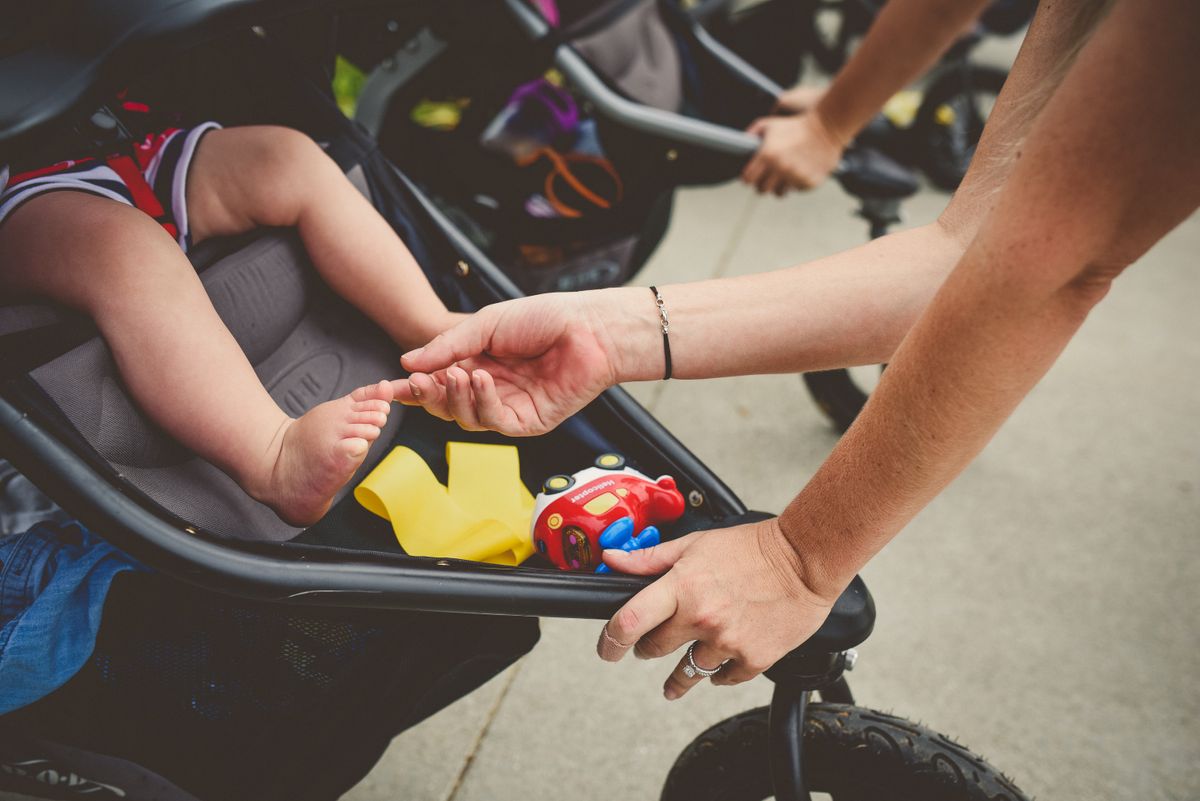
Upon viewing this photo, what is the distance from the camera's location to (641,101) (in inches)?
67.2

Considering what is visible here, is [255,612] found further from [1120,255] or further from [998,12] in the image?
[998,12]

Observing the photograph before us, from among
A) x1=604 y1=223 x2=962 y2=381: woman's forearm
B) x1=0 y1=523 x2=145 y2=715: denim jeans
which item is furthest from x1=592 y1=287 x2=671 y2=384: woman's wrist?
x1=0 y1=523 x2=145 y2=715: denim jeans

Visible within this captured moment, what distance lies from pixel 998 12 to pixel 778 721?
272 centimetres

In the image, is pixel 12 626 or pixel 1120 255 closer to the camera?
pixel 1120 255

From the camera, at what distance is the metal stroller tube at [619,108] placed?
1.58 meters

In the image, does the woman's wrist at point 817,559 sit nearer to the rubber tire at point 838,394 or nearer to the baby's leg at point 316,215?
the baby's leg at point 316,215

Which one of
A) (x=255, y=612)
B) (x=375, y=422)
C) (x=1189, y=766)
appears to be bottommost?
(x=1189, y=766)

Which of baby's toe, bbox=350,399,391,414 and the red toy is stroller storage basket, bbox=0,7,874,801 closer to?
the red toy

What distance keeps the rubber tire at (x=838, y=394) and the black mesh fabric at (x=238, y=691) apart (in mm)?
1152

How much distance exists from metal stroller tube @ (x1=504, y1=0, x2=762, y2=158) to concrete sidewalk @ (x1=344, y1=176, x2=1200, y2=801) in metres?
0.60

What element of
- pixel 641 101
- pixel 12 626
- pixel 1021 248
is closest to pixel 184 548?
pixel 12 626

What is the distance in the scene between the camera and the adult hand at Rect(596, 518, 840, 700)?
0.71 meters

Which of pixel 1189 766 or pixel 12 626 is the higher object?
pixel 12 626

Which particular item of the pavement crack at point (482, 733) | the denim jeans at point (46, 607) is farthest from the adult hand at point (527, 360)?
the pavement crack at point (482, 733)
